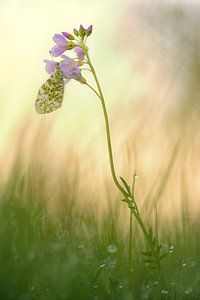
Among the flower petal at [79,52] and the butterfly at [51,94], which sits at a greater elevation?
the flower petal at [79,52]

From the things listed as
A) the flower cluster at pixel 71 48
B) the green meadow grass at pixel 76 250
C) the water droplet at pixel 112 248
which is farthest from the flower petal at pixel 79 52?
the water droplet at pixel 112 248

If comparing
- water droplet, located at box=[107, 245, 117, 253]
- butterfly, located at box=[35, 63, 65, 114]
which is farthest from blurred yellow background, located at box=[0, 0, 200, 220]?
water droplet, located at box=[107, 245, 117, 253]

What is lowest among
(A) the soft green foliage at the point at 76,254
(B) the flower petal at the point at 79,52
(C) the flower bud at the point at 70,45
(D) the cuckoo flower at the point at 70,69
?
(A) the soft green foliage at the point at 76,254

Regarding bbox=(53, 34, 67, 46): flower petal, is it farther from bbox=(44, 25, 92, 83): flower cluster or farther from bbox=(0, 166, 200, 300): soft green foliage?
bbox=(0, 166, 200, 300): soft green foliage

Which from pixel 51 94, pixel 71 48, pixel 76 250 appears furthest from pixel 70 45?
pixel 76 250

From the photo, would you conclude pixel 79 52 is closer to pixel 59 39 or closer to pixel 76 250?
pixel 59 39

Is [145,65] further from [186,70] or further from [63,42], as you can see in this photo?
[63,42]

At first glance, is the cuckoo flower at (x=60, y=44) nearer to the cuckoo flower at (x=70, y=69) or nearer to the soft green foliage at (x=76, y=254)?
the cuckoo flower at (x=70, y=69)
